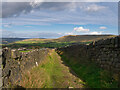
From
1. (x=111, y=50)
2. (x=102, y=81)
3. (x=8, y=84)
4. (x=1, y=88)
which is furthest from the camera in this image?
(x=111, y=50)

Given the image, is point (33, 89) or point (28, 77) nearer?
point (33, 89)

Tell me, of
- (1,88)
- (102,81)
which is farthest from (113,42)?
(1,88)

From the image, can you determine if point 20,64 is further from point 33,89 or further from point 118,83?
point 118,83

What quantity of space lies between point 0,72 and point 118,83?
8.14 m

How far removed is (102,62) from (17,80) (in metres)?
8.81

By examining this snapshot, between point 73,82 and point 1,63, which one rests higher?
point 1,63

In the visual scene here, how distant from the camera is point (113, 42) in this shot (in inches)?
480

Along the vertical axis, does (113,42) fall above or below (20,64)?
above

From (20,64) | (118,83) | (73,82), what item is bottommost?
(73,82)

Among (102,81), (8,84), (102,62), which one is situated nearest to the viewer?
(8,84)

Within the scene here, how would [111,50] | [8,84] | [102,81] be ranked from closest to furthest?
1. [8,84]
2. [102,81]
3. [111,50]

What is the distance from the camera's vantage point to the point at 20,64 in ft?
39.1

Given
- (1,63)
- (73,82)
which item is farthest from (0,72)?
(73,82)

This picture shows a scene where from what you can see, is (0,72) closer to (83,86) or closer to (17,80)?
(17,80)
